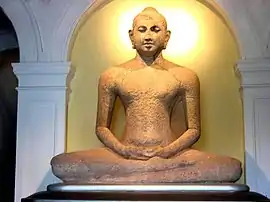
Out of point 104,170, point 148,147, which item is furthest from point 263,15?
point 104,170

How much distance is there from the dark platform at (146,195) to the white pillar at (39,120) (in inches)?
36.0

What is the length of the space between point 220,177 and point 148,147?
0.42m

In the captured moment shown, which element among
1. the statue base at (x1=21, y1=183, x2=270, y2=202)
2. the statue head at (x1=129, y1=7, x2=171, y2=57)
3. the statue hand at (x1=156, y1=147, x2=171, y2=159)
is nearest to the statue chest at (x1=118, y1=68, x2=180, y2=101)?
the statue head at (x1=129, y1=7, x2=171, y2=57)

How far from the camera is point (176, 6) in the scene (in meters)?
3.76

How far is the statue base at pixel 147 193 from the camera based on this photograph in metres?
2.43

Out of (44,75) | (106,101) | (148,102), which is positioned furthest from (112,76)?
(44,75)

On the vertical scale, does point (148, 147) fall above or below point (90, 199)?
above

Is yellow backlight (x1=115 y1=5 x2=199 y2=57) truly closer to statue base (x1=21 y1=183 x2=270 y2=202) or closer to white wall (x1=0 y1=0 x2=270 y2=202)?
white wall (x1=0 y1=0 x2=270 y2=202)

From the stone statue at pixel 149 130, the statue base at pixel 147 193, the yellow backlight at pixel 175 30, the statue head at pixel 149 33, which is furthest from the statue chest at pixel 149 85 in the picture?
the statue base at pixel 147 193

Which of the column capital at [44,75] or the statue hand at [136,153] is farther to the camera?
the column capital at [44,75]

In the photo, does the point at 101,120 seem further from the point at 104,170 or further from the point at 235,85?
the point at 235,85

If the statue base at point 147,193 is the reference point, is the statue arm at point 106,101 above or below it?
above

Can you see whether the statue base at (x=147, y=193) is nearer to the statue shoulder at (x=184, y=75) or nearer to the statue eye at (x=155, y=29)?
the statue shoulder at (x=184, y=75)

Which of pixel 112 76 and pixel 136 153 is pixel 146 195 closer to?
pixel 136 153
